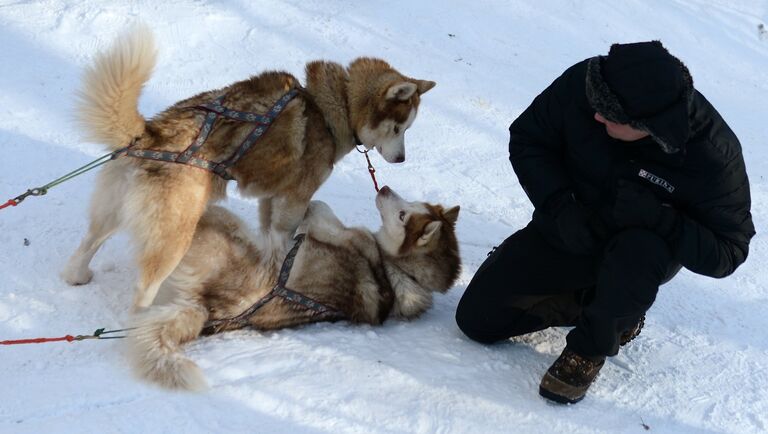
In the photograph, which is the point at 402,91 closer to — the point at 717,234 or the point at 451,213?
the point at 451,213

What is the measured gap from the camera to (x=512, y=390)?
9.32 feet

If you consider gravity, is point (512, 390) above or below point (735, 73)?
below

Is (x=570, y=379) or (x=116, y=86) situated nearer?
(x=116, y=86)

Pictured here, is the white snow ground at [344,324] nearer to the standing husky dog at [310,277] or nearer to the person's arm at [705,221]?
the standing husky dog at [310,277]

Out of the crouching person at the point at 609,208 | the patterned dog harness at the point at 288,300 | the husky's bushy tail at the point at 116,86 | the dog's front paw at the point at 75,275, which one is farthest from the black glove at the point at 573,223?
the dog's front paw at the point at 75,275

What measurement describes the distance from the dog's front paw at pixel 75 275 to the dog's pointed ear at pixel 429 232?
5.27ft

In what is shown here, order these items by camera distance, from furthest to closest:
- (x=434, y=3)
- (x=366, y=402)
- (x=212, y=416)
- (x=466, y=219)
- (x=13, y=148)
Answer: (x=434, y=3)
(x=466, y=219)
(x=13, y=148)
(x=366, y=402)
(x=212, y=416)

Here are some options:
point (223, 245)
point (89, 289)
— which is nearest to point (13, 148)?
point (89, 289)

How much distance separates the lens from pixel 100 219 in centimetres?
288

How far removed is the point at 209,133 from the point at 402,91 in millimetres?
1042

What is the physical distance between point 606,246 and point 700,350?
3.30 feet

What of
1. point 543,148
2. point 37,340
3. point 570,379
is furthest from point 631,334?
point 37,340

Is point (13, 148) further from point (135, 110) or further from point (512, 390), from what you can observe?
point (512, 390)

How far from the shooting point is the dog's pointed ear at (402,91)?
132 inches
